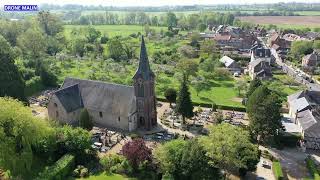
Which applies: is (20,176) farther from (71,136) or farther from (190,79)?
(190,79)

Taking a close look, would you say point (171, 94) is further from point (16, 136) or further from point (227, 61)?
point (227, 61)

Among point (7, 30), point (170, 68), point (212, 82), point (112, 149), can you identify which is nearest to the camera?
point (112, 149)

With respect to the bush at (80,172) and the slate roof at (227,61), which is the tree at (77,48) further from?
the bush at (80,172)

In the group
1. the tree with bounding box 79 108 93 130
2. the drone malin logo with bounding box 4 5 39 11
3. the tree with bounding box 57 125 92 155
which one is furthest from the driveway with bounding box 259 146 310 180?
the drone malin logo with bounding box 4 5 39 11

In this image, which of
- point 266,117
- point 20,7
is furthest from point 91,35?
point 266,117

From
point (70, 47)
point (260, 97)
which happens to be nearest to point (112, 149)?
point (260, 97)

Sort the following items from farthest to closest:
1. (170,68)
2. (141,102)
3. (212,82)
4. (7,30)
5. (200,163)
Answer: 1. (7,30)
2. (170,68)
3. (212,82)
4. (141,102)
5. (200,163)
